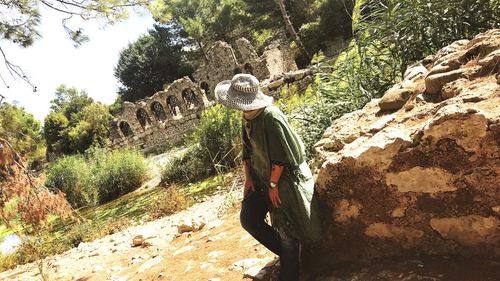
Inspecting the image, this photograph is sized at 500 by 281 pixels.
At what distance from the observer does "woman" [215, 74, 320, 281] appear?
2.03 metres

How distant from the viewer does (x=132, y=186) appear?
10.6 metres

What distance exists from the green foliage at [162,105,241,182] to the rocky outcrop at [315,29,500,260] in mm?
5181

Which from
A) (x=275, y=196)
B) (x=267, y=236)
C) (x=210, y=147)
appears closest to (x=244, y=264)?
(x=267, y=236)

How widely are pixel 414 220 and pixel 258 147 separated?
0.89 metres

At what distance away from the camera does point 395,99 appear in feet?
7.59

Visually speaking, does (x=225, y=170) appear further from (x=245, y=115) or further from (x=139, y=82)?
(x=139, y=82)

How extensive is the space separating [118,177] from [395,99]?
30.8ft

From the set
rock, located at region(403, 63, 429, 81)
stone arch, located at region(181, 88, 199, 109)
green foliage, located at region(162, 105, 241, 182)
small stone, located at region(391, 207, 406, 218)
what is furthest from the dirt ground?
stone arch, located at region(181, 88, 199, 109)

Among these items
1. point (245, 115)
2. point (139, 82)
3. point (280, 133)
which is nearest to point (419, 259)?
point (280, 133)

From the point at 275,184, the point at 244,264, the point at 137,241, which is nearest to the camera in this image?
the point at 275,184

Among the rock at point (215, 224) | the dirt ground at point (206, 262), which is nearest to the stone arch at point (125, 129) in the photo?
the dirt ground at point (206, 262)

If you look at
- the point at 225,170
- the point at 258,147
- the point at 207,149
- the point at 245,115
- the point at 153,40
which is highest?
the point at 153,40

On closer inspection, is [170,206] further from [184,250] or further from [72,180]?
[72,180]

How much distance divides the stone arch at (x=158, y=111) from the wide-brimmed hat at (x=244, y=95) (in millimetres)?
21441
